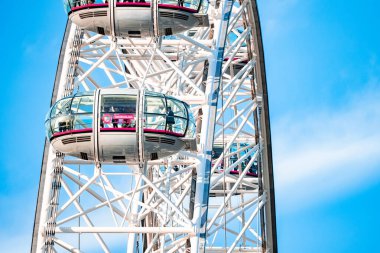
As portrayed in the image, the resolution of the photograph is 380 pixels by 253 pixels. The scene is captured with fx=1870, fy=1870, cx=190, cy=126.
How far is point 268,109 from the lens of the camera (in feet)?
237

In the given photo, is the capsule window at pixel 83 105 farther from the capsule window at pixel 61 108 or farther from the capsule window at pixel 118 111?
the capsule window at pixel 118 111

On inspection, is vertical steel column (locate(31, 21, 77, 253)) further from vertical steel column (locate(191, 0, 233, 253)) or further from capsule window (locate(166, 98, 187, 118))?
capsule window (locate(166, 98, 187, 118))

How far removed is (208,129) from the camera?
6159cm

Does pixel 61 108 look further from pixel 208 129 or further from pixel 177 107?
pixel 208 129

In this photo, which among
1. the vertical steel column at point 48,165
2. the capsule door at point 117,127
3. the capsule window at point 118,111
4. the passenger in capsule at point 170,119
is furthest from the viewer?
the vertical steel column at point 48,165

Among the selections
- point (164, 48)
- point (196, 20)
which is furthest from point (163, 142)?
point (164, 48)

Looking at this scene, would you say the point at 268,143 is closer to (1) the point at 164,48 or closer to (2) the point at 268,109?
(2) the point at 268,109

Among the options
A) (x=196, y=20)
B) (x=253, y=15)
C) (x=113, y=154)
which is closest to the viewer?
(x=113, y=154)

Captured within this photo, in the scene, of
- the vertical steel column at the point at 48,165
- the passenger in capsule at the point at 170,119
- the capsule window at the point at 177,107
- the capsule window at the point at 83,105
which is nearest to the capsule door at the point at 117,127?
the capsule window at the point at 83,105

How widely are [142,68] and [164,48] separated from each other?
147 inches

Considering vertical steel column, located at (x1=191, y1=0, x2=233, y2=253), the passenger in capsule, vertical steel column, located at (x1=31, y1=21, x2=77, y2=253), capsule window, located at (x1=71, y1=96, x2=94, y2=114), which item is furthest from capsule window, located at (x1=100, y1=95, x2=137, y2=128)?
vertical steel column, located at (x1=31, y1=21, x2=77, y2=253)

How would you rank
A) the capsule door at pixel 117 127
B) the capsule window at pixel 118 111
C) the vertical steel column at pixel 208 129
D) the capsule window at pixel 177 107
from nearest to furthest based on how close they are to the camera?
1. the capsule door at pixel 117 127
2. the capsule window at pixel 118 111
3. the capsule window at pixel 177 107
4. the vertical steel column at pixel 208 129

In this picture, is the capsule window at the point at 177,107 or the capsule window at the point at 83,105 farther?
the capsule window at the point at 177,107

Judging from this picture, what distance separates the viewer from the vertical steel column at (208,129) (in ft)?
198
